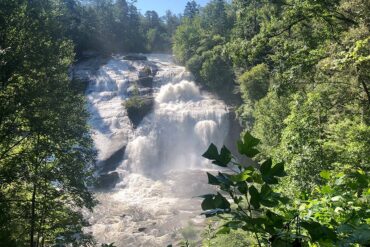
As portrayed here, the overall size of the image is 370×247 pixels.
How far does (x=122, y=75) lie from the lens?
150 feet

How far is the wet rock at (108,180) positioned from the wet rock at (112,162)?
1.30 m

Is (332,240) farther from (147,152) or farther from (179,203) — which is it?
(147,152)

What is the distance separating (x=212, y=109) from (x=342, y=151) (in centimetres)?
2471

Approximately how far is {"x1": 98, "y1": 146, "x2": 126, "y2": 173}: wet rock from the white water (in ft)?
1.33

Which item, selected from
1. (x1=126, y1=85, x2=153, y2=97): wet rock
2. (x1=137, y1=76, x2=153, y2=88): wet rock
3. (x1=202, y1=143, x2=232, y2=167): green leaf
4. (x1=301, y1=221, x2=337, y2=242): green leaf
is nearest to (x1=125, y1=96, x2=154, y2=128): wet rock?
(x1=126, y1=85, x2=153, y2=97): wet rock

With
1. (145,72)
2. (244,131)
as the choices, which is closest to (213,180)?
(244,131)

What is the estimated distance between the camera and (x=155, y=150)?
34.4 metres

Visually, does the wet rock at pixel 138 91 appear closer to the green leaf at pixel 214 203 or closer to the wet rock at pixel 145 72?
the wet rock at pixel 145 72

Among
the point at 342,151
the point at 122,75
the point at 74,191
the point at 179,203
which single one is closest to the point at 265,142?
the point at 179,203

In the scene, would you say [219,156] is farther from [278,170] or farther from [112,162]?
[112,162]

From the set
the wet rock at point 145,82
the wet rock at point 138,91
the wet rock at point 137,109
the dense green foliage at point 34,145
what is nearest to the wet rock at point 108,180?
the wet rock at point 137,109

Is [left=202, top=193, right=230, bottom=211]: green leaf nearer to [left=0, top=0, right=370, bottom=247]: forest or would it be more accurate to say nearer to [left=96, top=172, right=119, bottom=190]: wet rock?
[left=0, top=0, right=370, bottom=247]: forest

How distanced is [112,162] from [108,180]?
293 centimetres

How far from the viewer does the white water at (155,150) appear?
22.2 meters
